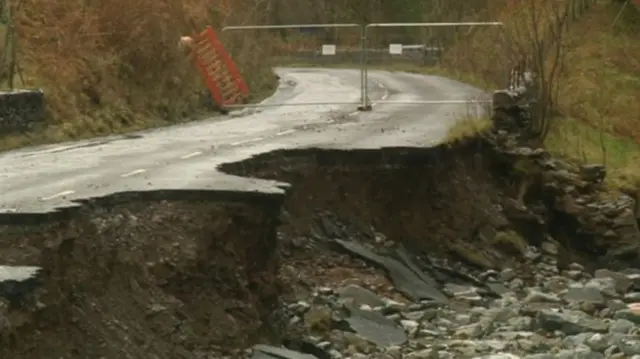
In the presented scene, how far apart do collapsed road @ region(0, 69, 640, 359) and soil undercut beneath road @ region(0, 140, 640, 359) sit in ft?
0.07

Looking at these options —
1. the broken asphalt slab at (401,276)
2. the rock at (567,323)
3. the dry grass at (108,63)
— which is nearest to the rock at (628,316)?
the rock at (567,323)

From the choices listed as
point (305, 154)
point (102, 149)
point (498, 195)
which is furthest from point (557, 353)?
point (102, 149)

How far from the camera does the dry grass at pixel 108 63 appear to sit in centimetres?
2177

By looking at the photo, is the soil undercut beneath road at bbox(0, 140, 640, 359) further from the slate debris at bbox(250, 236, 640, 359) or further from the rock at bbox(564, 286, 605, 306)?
the rock at bbox(564, 286, 605, 306)

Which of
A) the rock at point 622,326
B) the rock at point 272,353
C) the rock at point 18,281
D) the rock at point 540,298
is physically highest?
the rock at point 18,281

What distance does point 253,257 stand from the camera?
11898 mm

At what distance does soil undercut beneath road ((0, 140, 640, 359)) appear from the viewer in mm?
9430

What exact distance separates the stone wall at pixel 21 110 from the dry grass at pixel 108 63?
820 millimetres

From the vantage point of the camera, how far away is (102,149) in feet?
57.3

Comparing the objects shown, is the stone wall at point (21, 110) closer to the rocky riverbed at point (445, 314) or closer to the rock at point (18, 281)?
the rocky riverbed at point (445, 314)

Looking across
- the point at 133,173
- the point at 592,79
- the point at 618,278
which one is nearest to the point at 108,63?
the point at 133,173

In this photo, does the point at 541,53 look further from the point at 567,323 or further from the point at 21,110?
the point at 21,110

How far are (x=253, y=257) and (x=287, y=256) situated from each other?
1.97 meters

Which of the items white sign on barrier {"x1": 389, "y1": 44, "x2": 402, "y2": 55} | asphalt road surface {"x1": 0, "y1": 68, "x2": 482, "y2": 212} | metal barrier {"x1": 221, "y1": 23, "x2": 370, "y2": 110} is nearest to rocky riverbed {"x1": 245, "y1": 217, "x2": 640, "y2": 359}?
asphalt road surface {"x1": 0, "y1": 68, "x2": 482, "y2": 212}
